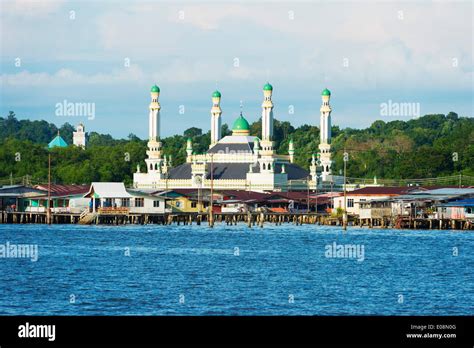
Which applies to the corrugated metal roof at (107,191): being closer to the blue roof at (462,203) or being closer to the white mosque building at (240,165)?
the blue roof at (462,203)

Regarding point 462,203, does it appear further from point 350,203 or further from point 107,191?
point 107,191

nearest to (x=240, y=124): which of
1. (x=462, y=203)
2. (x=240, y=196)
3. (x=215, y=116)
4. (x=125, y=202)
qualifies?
(x=215, y=116)

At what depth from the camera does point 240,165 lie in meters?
170

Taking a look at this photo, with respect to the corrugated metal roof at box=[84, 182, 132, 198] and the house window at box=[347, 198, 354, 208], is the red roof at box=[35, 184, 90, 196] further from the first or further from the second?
the house window at box=[347, 198, 354, 208]

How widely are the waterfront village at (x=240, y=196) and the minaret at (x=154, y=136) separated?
0.13 m

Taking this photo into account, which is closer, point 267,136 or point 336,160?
point 267,136

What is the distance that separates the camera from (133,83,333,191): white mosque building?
16425 cm

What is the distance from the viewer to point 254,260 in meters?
67.6

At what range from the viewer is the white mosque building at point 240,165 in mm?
164250

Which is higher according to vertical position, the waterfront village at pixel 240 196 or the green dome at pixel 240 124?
the green dome at pixel 240 124

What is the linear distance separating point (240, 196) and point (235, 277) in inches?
3445

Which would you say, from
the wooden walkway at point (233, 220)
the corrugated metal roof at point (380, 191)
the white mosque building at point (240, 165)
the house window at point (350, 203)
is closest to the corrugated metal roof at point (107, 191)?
the wooden walkway at point (233, 220)

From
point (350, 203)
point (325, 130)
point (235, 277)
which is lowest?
point (235, 277)
